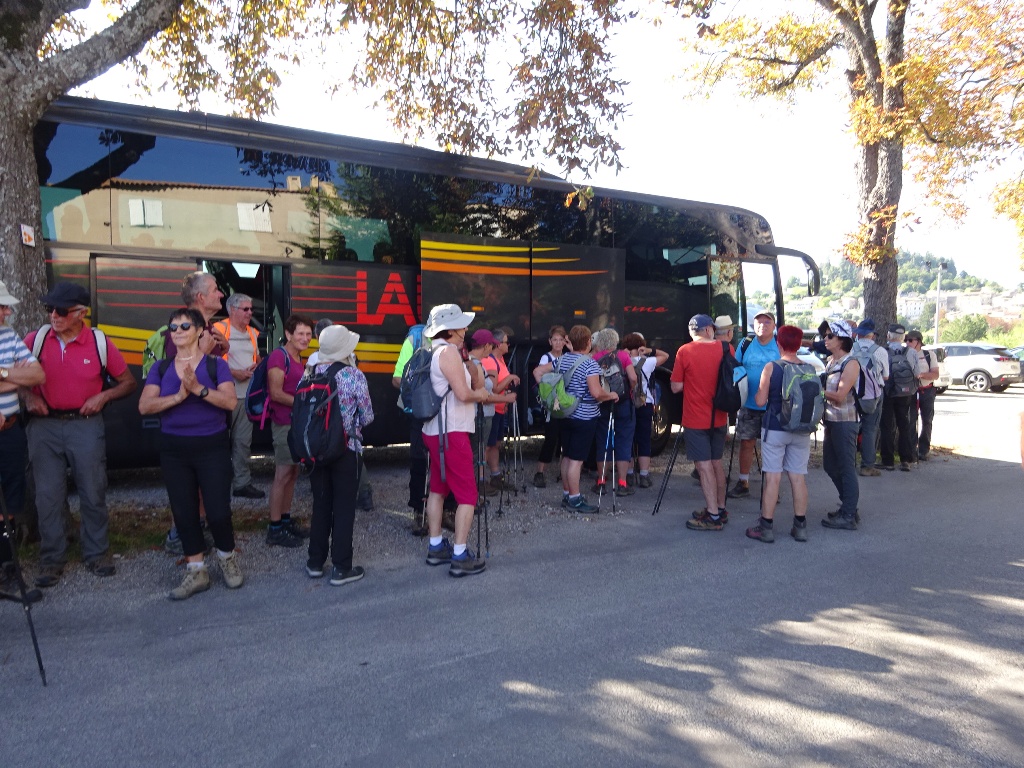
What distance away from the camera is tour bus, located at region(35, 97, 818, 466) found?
7.09 m

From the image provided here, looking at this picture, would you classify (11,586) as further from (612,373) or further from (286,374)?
(612,373)

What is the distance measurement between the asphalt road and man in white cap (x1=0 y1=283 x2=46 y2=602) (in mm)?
315

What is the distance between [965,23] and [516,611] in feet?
38.4

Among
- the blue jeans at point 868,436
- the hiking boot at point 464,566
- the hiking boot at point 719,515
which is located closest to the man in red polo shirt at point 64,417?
the hiking boot at point 464,566

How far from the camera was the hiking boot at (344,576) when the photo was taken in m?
5.15

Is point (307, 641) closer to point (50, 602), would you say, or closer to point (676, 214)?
point (50, 602)

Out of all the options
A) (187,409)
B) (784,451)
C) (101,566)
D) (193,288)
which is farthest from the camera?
(784,451)

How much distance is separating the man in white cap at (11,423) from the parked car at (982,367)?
1055 inches

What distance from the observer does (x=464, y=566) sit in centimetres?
538

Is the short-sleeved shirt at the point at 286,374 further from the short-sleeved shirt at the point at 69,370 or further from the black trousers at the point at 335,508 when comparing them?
the short-sleeved shirt at the point at 69,370

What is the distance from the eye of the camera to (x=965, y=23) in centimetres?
1134

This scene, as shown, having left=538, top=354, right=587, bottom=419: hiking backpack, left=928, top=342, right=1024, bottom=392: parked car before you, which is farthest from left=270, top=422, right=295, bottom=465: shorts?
left=928, top=342, right=1024, bottom=392: parked car

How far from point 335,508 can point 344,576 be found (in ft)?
1.60

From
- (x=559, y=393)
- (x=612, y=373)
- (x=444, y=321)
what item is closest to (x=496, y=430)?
(x=559, y=393)
